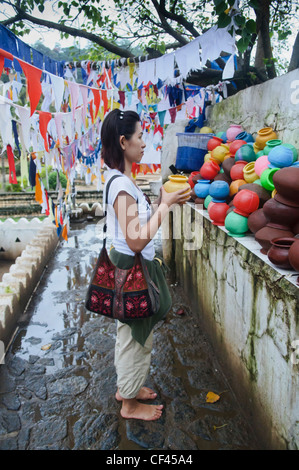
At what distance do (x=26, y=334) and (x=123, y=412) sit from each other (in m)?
1.78

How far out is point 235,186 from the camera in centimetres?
321

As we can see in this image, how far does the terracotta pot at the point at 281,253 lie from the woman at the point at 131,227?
0.63m

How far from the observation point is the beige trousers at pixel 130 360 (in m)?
2.25

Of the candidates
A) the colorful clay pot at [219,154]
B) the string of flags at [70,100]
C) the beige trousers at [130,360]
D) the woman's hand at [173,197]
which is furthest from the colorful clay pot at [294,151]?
the beige trousers at [130,360]

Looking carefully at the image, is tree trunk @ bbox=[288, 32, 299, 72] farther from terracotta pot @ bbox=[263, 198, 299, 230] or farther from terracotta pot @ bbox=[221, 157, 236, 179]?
terracotta pot @ bbox=[263, 198, 299, 230]

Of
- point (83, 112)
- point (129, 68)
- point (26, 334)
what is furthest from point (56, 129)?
point (26, 334)

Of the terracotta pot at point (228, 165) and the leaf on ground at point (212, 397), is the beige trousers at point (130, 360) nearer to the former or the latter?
the leaf on ground at point (212, 397)

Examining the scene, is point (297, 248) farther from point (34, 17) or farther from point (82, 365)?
point (34, 17)

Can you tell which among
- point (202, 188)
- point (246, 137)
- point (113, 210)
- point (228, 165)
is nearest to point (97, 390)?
point (113, 210)

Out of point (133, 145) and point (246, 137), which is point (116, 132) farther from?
point (246, 137)

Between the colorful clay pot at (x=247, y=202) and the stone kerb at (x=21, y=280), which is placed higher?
the colorful clay pot at (x=247, y=202)

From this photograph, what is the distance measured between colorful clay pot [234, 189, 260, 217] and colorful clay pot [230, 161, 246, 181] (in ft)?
1.77

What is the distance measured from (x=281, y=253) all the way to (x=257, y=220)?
1.93ft

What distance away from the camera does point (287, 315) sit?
1.82 metres
